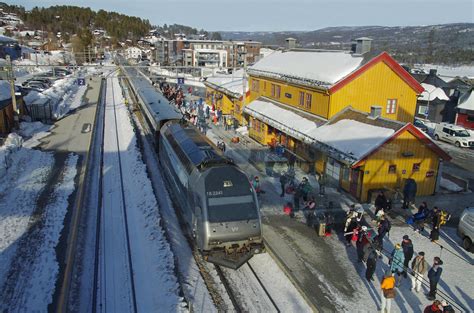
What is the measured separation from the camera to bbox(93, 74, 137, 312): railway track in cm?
1238

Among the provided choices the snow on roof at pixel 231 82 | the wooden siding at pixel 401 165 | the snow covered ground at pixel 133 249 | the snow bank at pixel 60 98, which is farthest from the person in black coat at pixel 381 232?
the snow bank at pixel 60 98

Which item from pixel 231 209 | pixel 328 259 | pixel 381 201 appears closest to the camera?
pixel 231 209

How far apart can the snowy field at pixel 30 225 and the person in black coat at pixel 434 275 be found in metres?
11.7

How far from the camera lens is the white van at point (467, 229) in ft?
52.2

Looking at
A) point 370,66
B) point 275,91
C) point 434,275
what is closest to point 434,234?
point 434,275

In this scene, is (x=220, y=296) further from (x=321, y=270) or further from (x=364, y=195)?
(x=364, y=195)

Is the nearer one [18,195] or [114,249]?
[114,249]

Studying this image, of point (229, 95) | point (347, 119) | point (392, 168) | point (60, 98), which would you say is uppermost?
point (347, 119)

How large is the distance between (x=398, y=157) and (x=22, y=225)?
708 inches

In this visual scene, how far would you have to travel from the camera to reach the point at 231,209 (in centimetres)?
1399

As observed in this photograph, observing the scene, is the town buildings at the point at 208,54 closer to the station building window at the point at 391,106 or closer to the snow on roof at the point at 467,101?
the snow on roof at the point at 467,101

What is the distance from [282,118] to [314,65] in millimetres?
4468

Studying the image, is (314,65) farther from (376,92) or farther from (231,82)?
(231,82)

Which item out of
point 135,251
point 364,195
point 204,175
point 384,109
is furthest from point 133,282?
point 384,109
